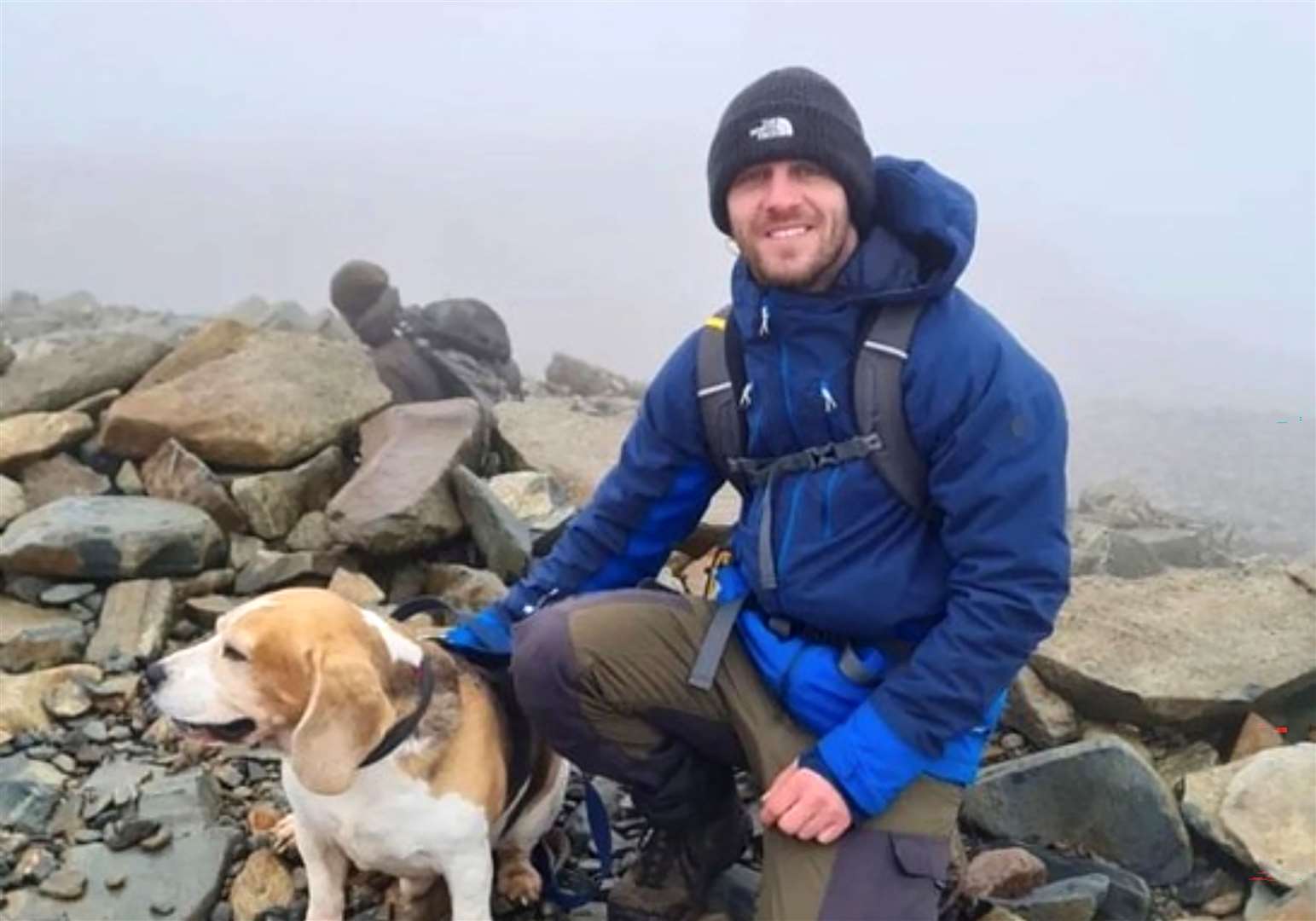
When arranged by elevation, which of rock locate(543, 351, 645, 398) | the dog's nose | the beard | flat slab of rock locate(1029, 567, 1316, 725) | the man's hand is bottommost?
rock locate(543, 351, 645, 398)

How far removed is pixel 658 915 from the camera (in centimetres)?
416

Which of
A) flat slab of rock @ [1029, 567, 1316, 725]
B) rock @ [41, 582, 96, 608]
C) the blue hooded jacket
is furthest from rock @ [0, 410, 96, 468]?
flat slab of rock @ [1029, 567, 1316, 725]

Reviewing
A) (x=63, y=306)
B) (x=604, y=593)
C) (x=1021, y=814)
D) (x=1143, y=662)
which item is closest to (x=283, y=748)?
(x=604, y=593)

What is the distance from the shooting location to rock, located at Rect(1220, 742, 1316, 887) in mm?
4527

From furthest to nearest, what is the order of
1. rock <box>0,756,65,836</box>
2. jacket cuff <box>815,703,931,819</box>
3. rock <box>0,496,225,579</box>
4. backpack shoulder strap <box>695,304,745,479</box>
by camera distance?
rock <box>0,496,225,579</box> → rock <box>0,756,65,836</box> → backpack shoulder strap <box>695,304,745,479</box> → jacket cuff <box>815,703,931,819</box>

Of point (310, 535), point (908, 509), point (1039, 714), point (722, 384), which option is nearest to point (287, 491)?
point (310, 535)

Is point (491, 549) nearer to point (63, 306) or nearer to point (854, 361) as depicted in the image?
point (854, 361)

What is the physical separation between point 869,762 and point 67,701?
3432 mm

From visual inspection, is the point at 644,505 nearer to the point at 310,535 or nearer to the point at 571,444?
the point at 310,535

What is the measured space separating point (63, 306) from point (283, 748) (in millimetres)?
18163

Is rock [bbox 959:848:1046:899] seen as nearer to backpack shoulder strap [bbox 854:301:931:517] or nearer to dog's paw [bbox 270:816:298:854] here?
backpack shoulder strap [bbox 854:301:931:517]

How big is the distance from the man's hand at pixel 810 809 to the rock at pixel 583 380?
35.9 feet

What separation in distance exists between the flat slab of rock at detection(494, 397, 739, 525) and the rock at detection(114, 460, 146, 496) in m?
2.13

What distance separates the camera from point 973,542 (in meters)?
3.40
